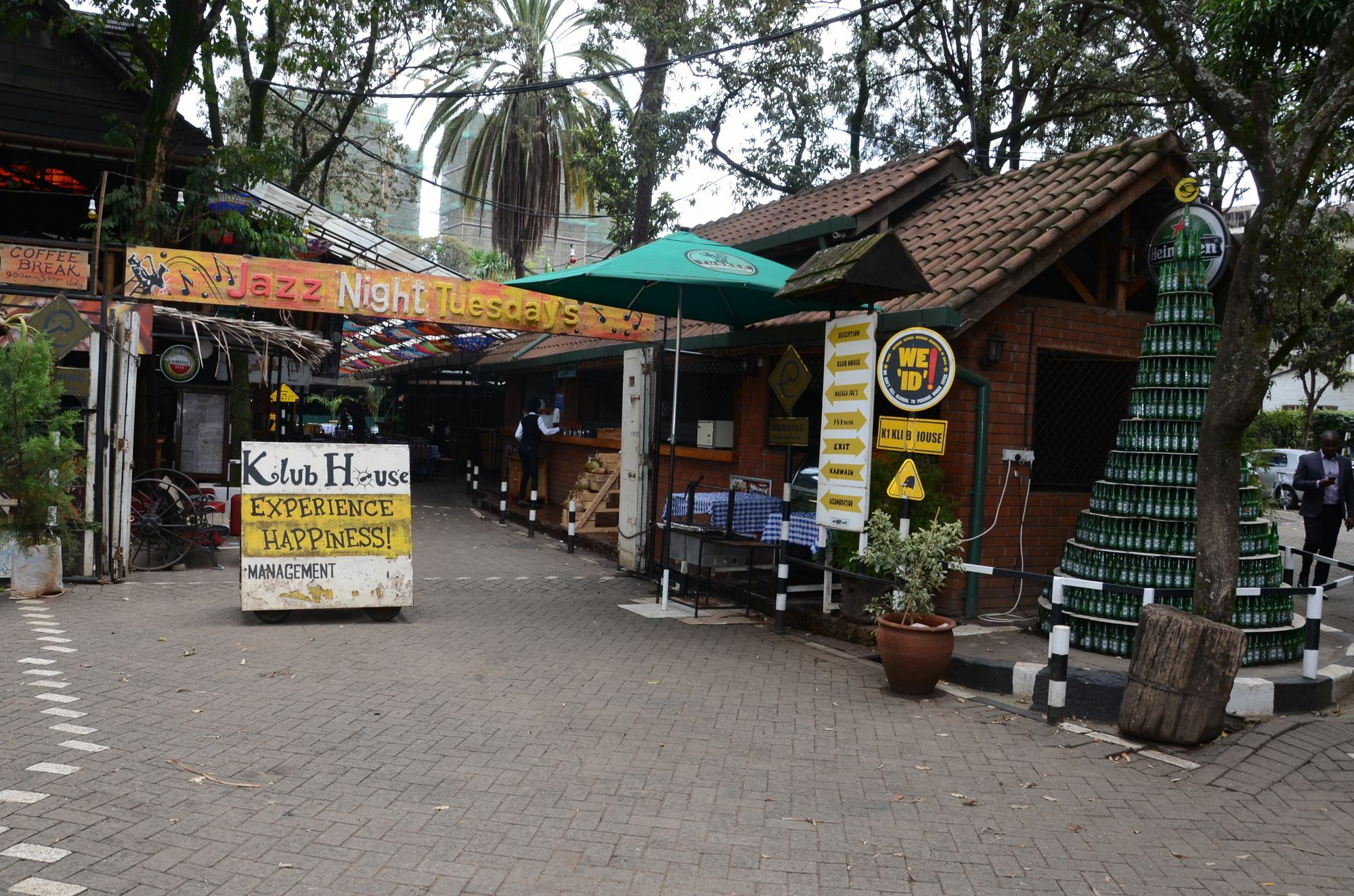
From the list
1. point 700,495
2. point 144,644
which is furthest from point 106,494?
point 700,495

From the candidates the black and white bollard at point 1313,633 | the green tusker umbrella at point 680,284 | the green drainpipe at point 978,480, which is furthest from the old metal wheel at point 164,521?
the black and white bollard at point 1313,633

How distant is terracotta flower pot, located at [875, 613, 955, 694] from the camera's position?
7016 millimetres

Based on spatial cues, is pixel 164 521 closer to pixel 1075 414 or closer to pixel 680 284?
pixel 680 284

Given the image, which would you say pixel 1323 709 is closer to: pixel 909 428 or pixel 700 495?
pixel 909 428

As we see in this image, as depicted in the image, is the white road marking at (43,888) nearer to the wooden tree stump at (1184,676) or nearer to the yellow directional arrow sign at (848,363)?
the wooden tree stump at (1184,676)

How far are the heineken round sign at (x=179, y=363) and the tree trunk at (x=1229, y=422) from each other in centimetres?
1375

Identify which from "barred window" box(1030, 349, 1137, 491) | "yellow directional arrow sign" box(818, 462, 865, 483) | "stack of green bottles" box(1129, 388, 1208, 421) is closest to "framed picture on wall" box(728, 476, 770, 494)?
"yellow directional arrow sign" box(818, 462, 865, 483)

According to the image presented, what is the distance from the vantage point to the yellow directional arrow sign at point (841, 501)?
8555 millimetres

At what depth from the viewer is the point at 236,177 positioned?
13992 millimetres

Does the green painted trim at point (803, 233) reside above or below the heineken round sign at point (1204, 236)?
above

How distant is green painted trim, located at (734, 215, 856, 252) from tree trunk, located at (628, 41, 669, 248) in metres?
9.57

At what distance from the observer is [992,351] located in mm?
9117

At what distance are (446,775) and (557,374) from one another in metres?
13.1

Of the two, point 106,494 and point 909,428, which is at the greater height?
point 909,428
